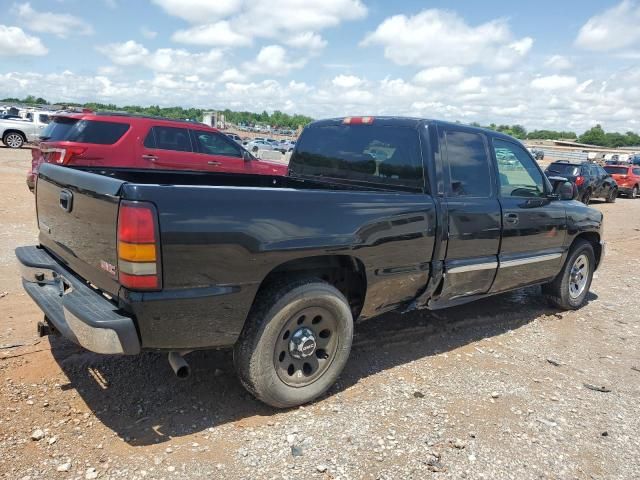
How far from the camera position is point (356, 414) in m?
3.40

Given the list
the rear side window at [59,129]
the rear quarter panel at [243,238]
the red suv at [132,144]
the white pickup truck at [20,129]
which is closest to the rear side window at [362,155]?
the rear quarter panel at [243,238]

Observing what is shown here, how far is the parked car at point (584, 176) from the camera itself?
59.9ft

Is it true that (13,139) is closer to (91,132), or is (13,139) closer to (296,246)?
(91,132)

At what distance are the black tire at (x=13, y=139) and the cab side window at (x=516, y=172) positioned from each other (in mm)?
25374

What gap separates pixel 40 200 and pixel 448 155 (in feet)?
10.3

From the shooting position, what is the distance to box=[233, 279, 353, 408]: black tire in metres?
3.10

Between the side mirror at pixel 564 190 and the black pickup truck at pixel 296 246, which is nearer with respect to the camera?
the black pickup truck at pixel 296 246

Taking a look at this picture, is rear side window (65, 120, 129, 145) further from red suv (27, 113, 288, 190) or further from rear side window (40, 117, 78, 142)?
rear side window (40, 117, 78, 142)

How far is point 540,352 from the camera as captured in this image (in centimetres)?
471

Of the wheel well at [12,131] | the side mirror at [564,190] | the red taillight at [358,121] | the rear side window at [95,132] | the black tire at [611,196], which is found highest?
the red taillight at [358,121]

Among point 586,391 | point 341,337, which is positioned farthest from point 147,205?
point 586,391

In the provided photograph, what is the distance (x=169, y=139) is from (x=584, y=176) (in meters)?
15.1

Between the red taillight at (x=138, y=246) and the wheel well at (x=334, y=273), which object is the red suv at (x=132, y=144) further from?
the red taillight at (x=138, y=246)

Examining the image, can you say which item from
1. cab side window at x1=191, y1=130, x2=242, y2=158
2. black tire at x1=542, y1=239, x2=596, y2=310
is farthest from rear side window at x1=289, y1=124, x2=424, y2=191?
cab side window at x1=191, y1=130, x2=242, y2=158
